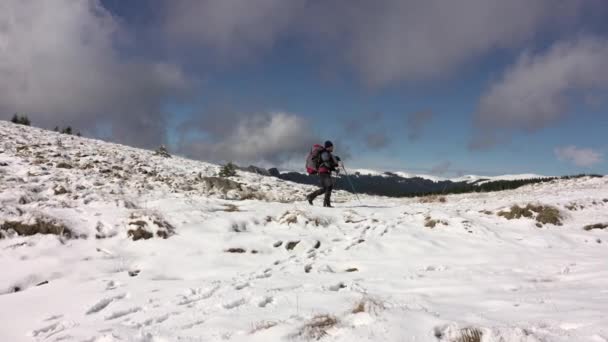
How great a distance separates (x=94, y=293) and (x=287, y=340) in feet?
12.4

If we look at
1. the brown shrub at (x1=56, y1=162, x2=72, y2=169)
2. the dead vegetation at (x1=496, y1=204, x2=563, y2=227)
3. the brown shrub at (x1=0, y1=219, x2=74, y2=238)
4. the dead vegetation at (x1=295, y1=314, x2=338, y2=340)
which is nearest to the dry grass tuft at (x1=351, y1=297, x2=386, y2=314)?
the dead vegetation at (x1=295, y1=314, x2=338, y2=340)

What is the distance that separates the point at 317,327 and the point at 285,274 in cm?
286

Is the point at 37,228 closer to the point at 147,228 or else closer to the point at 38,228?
the point at 38,228

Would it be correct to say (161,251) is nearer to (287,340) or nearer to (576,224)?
(287,340)

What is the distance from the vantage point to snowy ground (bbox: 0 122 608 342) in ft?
13.0

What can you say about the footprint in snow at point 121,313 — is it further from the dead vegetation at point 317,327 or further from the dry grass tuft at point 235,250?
the dry grass tuft at point 235,250

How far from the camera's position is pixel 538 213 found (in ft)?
40.0

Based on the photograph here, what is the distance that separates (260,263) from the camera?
7.52 m

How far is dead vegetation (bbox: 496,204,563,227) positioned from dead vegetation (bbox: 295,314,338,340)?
10615mm

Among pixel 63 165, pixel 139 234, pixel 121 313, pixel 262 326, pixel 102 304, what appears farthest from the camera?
pixel 63 165

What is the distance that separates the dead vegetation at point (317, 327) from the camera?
12.2 ft

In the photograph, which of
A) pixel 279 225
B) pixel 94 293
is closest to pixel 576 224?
pixel 279 225

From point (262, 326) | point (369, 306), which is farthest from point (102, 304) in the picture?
point (369, 306)

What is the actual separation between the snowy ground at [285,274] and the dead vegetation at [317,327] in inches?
0.8
